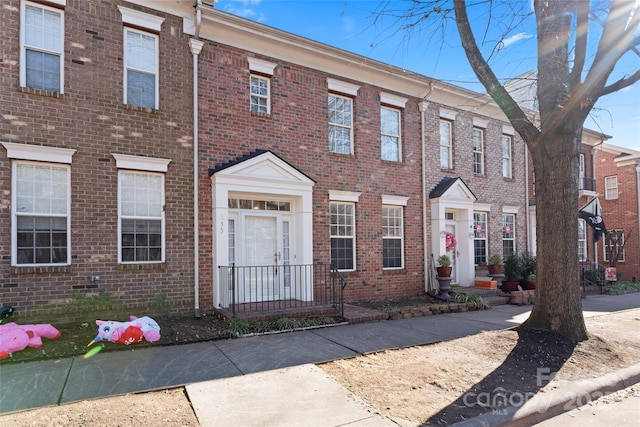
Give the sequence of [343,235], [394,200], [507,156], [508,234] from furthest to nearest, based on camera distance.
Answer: [507,156] → [508,234] → [394,200] → [343,235]

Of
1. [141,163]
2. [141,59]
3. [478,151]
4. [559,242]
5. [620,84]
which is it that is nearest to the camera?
[620,84]

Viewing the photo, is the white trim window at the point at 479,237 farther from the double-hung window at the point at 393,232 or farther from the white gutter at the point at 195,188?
the white gutter at the point at 195,188

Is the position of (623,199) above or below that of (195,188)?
above

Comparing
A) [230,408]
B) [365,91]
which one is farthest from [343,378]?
[365,91]

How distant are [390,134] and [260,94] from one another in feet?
13.8

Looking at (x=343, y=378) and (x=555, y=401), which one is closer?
(x=555, y=401)

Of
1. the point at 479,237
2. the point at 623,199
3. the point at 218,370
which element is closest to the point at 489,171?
the point at 479,237

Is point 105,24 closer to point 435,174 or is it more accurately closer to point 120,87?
point 120,87

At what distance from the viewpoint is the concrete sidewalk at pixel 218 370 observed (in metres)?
4.24

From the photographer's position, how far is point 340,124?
10.6 m

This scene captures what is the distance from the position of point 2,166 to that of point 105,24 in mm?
3285

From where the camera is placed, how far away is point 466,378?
501 centimetres

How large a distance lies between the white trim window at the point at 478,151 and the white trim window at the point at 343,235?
5765 mm

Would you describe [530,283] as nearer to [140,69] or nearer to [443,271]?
[443,271]
